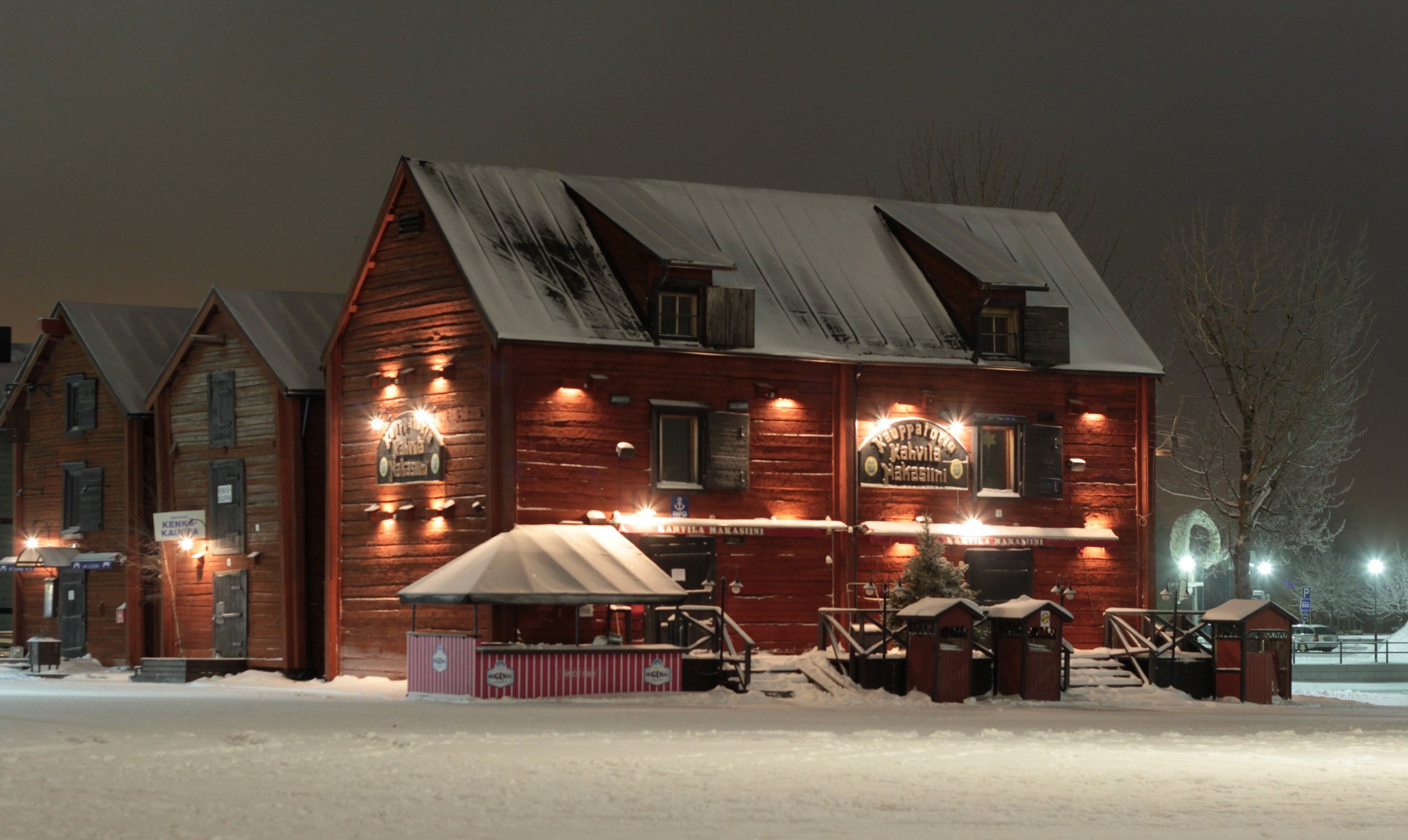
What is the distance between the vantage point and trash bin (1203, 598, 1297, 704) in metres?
32.8

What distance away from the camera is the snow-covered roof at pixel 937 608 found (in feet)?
101

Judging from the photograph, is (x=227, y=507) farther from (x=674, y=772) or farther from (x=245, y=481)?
(x=674, y=772)

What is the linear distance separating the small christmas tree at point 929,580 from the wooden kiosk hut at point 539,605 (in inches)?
177

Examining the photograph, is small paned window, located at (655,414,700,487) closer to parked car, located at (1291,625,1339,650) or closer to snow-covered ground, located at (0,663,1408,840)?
snow-covered ground, located at (0,663,1408,840)

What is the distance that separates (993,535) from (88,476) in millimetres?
23715

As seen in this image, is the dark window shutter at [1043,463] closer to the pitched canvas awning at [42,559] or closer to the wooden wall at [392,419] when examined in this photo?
the wooden wall at [392,419]

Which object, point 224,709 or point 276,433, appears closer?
point 224,709

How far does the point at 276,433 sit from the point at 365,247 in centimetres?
509

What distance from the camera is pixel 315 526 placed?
129 feet

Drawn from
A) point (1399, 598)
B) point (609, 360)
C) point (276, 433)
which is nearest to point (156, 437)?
point (276, 433)

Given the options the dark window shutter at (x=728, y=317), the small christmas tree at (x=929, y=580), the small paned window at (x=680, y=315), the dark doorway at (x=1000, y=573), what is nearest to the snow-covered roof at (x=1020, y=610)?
the small christmas tree at (x=929, y=580)

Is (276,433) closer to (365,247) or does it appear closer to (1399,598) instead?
(365,247)

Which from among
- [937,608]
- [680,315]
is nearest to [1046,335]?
[680,315]

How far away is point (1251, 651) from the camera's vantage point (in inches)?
1294
